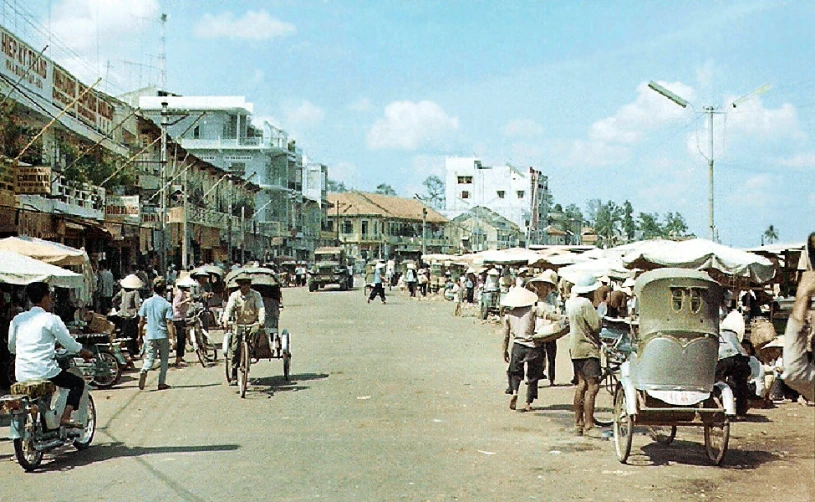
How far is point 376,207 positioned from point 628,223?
3183 cm

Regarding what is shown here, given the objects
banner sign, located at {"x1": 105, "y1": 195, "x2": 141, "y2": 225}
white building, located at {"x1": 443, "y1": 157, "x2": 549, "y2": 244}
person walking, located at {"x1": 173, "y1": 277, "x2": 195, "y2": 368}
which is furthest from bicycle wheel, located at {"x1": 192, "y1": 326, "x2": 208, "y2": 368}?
white building, located at {"x1": 443, "y1": 157, "x2": 549, "y2": 244}

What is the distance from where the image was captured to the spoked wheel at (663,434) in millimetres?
10406

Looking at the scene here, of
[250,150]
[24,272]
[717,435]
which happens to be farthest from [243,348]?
[250,150]

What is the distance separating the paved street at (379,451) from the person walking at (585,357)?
386mm

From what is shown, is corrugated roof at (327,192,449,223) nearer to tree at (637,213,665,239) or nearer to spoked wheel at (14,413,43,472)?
tree at (637,213,665,239)

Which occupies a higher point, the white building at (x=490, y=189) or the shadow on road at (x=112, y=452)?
the white building at (x=490, y=189)

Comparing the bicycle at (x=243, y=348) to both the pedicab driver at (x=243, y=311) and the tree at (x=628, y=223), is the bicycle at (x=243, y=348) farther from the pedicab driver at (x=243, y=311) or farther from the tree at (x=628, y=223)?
the tree at (x=628, y=223)

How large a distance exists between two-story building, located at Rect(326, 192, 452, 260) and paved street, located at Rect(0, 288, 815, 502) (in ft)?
334

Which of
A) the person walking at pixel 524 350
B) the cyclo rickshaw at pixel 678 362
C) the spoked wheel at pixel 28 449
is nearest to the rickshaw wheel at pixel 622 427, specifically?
the cyclo rickshaw at pixel 678 362

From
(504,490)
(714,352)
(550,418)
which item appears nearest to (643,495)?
(504,490)

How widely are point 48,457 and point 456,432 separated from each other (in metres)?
4.41

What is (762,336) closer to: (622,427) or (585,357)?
(585,357)

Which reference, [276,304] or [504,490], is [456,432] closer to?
[504,490]

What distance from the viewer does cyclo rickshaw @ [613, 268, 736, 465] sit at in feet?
29.7
